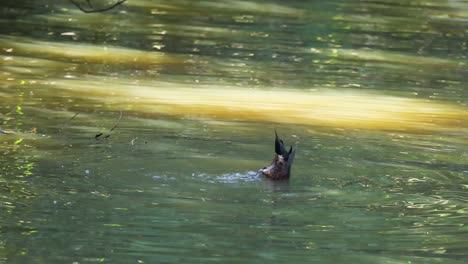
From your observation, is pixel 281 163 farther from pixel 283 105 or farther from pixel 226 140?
pixel 283 105

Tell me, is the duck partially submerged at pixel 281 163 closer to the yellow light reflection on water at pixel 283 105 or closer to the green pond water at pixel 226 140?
the green pond water at pixel 226 140

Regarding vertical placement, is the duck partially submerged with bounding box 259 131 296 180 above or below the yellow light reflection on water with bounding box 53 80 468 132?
above

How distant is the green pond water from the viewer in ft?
19.0

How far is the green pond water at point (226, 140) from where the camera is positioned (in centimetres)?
579

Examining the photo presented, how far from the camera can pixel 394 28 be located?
16188 millimetres

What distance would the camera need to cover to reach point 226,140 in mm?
8375

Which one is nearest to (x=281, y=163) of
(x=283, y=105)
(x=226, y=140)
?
(x=226, y=140)

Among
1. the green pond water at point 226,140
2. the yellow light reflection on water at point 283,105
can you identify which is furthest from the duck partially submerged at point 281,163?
the yellow light reflection on water at point 283,105

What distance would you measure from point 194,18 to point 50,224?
10.5 meters

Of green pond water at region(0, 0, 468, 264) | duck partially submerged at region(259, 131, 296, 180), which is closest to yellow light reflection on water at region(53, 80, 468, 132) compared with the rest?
green pond water at region(0, 0, 468, 264)

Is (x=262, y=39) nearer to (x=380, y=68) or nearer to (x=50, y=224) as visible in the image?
(x=380, y=68)

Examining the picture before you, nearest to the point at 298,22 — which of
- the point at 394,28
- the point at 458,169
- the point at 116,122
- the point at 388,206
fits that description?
the point at 394,28

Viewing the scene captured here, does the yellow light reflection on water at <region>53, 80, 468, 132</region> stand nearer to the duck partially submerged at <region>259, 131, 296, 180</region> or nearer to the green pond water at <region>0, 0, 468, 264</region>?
the green pond water at <region>0, 0, 468, 264</region>

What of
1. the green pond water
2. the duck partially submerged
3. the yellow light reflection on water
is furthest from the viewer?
the yellow light reflection on water
